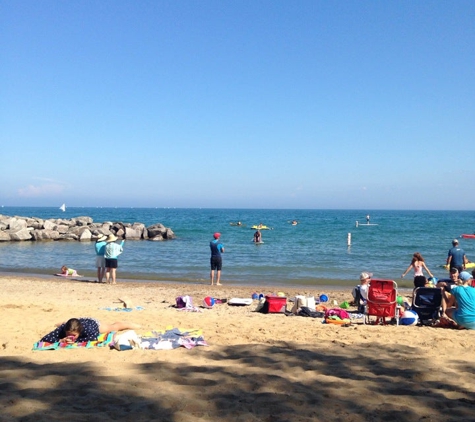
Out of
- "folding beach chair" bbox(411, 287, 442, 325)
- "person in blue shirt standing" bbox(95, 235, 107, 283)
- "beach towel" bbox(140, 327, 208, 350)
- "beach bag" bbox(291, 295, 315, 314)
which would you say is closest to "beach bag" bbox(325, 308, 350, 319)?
"beach bag" bbox(291, 295, 315, 314)

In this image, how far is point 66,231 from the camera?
3312 centimetres

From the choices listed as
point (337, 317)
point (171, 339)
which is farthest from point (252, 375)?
point (337, 317)

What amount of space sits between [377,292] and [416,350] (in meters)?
2.31

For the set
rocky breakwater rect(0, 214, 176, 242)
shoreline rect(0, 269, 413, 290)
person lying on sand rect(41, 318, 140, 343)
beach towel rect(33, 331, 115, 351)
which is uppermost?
person lying on sand rect(41, 318, 140, 343)

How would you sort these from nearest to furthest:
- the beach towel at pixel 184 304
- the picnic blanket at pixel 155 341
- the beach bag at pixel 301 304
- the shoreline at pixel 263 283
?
the picnic blanket at pixel 155 341 < the beach bag at pixel 301 304 < the beach towel at pixel 184 304 < the shoreline at pixel 263 283

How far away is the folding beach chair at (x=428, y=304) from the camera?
816 cm

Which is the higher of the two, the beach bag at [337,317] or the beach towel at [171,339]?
the beach towel at [171,339]

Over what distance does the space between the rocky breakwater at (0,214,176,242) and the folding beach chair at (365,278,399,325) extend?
23.0 metres

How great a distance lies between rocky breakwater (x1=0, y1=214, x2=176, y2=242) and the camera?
3033cm

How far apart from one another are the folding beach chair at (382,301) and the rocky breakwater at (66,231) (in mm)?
22993

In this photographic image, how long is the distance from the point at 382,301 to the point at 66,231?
94.0 feet

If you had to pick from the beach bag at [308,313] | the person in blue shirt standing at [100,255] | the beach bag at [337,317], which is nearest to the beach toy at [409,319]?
the beach bag at [337,317]

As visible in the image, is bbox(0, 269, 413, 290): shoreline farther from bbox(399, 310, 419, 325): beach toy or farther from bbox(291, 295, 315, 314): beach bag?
bbox(399, 310, 419, 325): beach toy

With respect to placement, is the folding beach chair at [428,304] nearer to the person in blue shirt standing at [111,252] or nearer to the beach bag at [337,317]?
the beach bag at [337,317]
